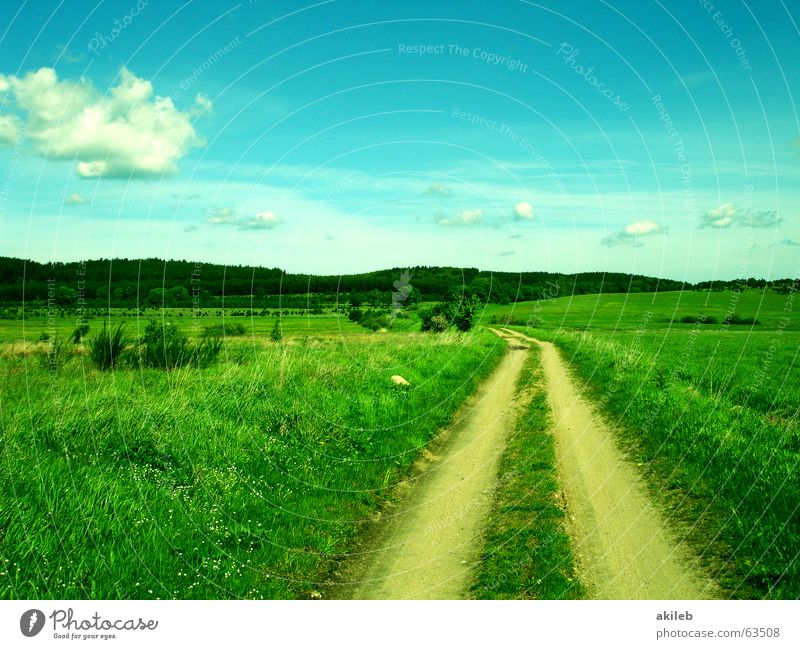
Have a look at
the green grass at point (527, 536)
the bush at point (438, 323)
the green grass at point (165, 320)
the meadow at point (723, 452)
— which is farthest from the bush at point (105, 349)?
the bush at point (438, 323)

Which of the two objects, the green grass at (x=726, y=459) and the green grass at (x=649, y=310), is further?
the green grass at (x=649, y=310)

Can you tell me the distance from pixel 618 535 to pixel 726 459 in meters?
2.99

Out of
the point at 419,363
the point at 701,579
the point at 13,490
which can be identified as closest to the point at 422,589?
the point at 701,579

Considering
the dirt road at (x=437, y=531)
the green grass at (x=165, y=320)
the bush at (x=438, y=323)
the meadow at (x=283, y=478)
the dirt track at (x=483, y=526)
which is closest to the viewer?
the meadow at (x=283, y=478)

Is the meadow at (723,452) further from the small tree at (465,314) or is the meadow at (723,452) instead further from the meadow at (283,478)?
the small tree at (465,314)

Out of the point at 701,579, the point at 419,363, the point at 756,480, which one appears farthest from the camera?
the point at 419,363

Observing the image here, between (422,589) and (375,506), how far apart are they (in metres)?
2.28

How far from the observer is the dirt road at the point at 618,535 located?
5.62 meters

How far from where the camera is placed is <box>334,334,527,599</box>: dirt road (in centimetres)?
589

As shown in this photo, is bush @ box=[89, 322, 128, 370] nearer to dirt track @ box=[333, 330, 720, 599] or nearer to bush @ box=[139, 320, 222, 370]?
bush @ box=[139, 320, 222, 370]

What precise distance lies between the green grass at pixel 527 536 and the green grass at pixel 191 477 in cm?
178

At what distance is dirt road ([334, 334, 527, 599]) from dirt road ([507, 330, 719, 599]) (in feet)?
4.06

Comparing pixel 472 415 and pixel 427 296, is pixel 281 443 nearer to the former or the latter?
pixel 472 415

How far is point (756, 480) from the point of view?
7.40 m
